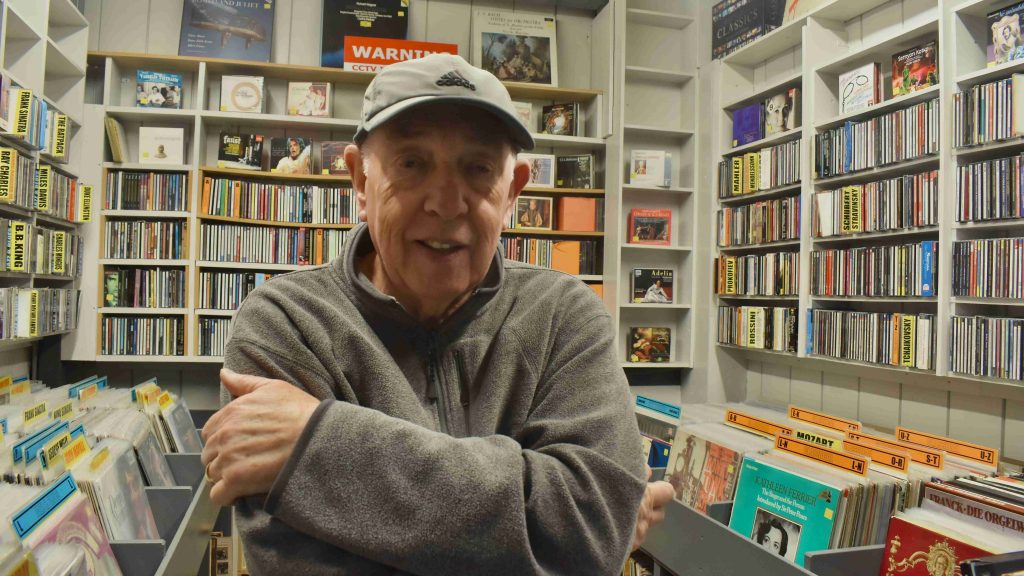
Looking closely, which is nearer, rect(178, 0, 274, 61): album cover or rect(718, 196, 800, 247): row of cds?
rect(718, 196, 800, 247): row of cds

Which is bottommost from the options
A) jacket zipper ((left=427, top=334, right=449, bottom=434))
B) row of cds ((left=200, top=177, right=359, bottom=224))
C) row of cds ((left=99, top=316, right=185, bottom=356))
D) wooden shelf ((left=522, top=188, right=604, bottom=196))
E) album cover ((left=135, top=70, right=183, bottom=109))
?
row of cds ((left=99, top=316, right=185, bottom=356))

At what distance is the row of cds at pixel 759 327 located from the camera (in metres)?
3.25

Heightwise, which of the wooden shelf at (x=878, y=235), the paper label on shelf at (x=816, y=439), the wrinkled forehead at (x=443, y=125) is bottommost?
the paper label on shelf at (x=816, y=439)

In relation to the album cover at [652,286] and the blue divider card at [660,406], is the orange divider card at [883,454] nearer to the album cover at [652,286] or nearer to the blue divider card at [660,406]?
the blue divider card at [660,406]

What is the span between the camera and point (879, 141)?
2713 mm

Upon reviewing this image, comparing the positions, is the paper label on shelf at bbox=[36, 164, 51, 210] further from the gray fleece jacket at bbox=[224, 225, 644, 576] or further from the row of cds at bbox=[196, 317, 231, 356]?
the gray fleece jacket at bbox=[224, 225, 644, 576]

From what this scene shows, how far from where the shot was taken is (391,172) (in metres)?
0.85

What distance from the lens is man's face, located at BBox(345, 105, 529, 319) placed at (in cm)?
84

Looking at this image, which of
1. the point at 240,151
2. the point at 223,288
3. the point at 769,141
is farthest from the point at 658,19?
the point at 223,288

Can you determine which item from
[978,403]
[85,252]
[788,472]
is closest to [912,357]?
[978,403]

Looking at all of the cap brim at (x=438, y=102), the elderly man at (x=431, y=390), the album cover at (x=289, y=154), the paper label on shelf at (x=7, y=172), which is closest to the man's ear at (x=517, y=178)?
the elderly man at (x=431, y=390)

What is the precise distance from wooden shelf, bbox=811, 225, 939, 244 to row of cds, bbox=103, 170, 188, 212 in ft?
11.0

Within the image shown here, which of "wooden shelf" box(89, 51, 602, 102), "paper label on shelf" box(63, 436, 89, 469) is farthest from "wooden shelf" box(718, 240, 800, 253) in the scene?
"paper label on shelf" box(63, 436, 89, 469)

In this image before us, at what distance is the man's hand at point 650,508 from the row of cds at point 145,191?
3255mm
